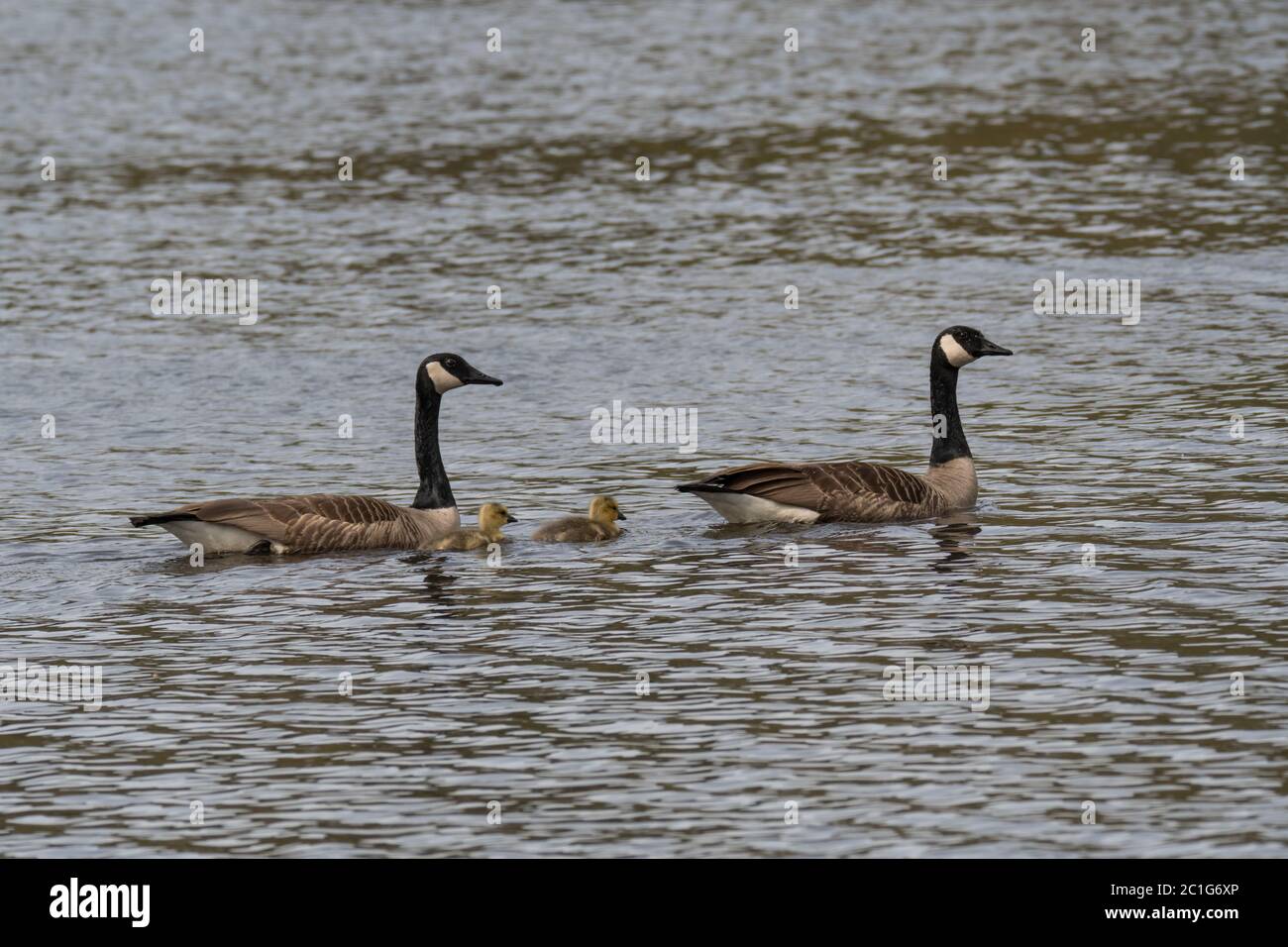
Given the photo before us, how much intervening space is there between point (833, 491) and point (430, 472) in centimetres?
378

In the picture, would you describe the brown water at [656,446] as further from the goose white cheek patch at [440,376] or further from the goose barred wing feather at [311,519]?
the goose white cheek patch at [440,376]

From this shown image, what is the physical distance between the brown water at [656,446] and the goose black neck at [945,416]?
70 cm

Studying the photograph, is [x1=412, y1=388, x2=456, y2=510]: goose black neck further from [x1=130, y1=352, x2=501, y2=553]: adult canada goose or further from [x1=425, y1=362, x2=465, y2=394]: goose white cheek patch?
[x1=425, y1=362, x2=465, y2=394]: goose white cheek patch

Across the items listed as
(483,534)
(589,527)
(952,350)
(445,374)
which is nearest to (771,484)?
(589,527)

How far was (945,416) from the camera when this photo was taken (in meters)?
22.4

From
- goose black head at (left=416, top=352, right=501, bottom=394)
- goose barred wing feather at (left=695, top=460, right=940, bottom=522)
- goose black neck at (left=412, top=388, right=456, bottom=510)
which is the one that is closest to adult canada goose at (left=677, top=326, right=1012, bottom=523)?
goose barred wing feather at (left=695, top=460, right=940, bottom=522)

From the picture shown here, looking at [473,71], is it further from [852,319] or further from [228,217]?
[852,319]

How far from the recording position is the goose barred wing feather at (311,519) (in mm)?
19688

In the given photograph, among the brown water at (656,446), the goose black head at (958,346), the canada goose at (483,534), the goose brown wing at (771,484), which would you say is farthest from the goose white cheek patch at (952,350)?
the canada goose at (483,534)

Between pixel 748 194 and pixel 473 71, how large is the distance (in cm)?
1651

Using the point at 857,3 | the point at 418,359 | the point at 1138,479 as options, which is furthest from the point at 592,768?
the point at 857,3

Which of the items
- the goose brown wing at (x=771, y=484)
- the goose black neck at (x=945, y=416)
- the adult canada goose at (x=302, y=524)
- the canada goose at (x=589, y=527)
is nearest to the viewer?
the adult canada goose at (x=302, y=524)
